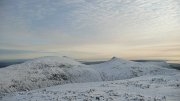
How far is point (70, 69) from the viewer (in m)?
68.2

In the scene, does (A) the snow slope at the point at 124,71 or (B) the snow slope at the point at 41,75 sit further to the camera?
(A) the snow slope at the point at 124,71

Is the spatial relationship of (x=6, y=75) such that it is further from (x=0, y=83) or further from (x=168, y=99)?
(x=168, y=99)

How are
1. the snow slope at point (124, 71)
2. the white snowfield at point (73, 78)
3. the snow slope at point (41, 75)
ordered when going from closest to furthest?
the white snowfield at point (73, 78), the snow slope at point (41, 75), the snow slope at point (124, 71)

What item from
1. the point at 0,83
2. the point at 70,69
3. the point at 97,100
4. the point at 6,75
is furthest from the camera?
the point at 70,69

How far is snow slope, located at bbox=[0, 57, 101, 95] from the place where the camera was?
49450mm

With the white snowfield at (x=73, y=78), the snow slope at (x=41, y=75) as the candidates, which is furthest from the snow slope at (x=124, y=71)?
the snow slope at (x=41, y=75)

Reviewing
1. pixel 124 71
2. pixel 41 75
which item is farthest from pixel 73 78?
pixel 124 71

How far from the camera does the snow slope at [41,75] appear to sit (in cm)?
4945

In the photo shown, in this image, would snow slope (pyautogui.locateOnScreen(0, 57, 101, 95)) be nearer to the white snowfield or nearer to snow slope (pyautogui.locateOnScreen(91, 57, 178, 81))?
the white snowfield

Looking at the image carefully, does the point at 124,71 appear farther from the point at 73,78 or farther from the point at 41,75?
the point at 41,75

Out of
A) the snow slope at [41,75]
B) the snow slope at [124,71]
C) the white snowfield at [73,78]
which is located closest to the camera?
the white snowfield at [73,78]

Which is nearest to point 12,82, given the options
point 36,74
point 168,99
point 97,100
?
point 36,74

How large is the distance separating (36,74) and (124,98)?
33205 millimetres

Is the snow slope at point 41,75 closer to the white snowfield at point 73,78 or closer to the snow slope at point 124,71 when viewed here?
the white snowfield at point 73,78
